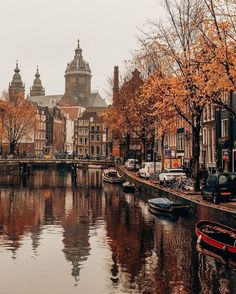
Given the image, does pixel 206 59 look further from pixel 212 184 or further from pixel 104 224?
pixel 104 224

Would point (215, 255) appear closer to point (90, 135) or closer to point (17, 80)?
point (90, 135)

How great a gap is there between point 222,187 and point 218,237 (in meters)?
10.2

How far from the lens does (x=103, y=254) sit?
25.5m

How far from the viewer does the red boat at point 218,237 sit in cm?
2431

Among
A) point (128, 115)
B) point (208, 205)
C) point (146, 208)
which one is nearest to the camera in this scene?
point (208, 205)

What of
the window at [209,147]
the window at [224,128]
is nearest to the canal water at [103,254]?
the window at [224,128]

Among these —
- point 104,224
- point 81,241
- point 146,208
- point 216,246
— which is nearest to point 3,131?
point 146,208

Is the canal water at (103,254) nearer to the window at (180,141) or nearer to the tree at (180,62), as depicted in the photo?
the tree at (180,62)

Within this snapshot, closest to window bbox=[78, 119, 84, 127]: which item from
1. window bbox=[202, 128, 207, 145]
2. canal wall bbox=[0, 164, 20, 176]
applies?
canal wall bbox=[0, 164, 20, 176]

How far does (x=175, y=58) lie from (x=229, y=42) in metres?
9.32

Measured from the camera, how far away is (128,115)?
6800 centimetres

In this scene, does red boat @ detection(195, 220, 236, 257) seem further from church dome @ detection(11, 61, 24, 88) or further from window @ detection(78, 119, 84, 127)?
church dome @ detection(11, 61, 24, 88)

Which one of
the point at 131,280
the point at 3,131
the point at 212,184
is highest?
the point at 3,131

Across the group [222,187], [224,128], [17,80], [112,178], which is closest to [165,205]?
[222,187]
